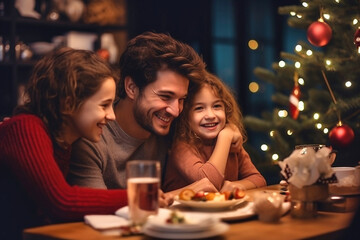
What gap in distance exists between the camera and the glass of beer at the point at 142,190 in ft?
5.26

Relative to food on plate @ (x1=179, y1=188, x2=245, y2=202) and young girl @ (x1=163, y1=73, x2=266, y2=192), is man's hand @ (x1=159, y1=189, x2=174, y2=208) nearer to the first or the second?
food on plate @ (x1=179, y1=188, x2=245, y2=202)

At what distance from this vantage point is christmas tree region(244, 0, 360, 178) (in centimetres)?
318

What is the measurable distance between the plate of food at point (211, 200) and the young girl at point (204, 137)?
1.88ft

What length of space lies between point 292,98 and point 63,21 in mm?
2532

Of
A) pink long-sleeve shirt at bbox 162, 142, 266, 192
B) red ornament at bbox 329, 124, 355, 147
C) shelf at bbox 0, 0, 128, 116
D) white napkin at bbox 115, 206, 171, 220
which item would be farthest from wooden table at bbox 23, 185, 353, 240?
shelf at bbox 0, 0, 128, 116

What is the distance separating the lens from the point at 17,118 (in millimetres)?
1806

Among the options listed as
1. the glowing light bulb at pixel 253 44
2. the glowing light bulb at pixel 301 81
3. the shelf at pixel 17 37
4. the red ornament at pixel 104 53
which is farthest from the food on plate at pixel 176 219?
the glowing light bulb at pixel 253 44

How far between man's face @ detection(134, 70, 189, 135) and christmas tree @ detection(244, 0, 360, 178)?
92 cm

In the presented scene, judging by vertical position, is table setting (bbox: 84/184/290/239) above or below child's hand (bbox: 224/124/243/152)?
below

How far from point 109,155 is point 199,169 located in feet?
1.17

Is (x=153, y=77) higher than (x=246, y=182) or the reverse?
higher

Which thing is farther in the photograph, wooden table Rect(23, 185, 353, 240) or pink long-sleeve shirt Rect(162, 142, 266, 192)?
pink long-sleeve shirt Rect(162, 142, 266, 192)

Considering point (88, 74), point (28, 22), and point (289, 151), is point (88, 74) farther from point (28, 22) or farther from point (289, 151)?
point (28, 22)

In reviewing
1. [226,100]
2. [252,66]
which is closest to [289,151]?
[226,100]
